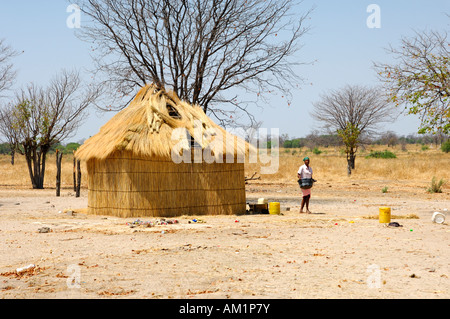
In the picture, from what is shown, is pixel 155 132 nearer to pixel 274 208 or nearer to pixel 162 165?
pixel 162 165

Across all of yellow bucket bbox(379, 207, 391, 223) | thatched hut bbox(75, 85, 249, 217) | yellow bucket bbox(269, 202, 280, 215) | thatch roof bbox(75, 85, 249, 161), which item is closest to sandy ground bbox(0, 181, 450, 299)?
yellow bucket bbox(379, 207, 391, 223)

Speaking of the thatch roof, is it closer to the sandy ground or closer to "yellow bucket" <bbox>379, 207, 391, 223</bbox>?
the sandy ground

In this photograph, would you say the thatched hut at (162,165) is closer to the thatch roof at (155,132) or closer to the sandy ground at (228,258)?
the thatch roof at (155,132)

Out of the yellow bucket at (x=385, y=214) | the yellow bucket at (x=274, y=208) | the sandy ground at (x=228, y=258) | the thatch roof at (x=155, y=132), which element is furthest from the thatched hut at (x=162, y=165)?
the yellow bucket at (x=385, y=214)

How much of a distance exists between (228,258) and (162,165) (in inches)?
213

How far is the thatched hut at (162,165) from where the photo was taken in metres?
11.9

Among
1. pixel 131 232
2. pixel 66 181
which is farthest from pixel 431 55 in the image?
pixel 66 181

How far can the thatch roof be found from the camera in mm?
11789

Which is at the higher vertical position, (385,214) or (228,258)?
(385,214)

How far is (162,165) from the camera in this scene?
12.0 meters

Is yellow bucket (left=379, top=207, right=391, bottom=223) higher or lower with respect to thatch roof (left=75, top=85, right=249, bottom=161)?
lower

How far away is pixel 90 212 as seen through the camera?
12.8 meters

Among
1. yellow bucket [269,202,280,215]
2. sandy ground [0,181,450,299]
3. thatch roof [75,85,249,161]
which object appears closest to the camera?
sandy ground [0,181,450,299]

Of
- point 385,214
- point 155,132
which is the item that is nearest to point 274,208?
point 385,214
